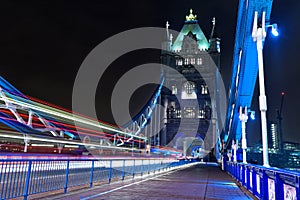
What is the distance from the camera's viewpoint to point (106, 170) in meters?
9.79

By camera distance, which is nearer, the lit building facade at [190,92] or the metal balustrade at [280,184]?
the metal balustrade at [280,184]

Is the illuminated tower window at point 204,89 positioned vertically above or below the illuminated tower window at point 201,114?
above

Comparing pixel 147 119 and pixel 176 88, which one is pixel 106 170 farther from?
pixel 176 88

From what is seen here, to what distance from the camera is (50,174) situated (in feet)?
21.8

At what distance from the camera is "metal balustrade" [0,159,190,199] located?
17.6 feet

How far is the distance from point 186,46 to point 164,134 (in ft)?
94.0

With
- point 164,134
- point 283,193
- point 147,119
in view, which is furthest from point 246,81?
point 164,134

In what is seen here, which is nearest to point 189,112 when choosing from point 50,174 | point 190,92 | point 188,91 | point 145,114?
point 190,92

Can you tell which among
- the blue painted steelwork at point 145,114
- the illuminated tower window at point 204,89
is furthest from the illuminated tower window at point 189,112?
the blue painted steelwork at point 145,114

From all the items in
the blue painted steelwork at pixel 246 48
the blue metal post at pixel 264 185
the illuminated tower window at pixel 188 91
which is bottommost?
the blue metal post at pixel 264 185

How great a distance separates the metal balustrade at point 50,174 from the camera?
5352mm

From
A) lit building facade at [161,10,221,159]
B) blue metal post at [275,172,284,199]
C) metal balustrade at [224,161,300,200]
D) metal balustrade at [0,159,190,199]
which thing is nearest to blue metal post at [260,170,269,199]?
metal balustrade at [224,161,300,200]

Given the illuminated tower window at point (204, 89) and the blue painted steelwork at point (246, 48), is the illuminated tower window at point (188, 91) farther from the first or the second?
the blue painted steelwork at point (246, 48)

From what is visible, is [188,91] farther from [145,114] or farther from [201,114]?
[145,114]
